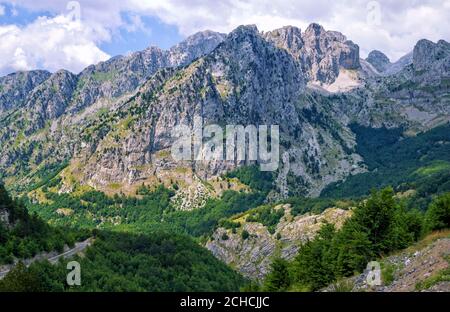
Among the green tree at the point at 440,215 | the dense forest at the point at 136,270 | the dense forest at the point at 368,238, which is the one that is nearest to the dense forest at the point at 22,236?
the dense forest at the point at 136,270

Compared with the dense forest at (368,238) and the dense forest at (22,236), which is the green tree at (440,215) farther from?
the dense forest at (22,236)

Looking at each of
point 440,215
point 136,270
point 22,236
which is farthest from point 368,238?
point 22,236

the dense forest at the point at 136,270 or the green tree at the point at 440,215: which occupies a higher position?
the green tree at the point at 440,215

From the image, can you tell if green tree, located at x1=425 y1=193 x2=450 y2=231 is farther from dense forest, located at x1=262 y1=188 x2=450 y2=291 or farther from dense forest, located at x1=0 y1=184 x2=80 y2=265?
dense forest, located at x1=0 y1=184 x2=80 y2=265

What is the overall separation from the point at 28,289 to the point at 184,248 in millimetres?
98985

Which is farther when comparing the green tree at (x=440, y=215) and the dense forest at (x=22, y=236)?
the dense forest at (x=22, y=236)

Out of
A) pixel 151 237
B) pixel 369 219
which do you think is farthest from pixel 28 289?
pixel 151 237

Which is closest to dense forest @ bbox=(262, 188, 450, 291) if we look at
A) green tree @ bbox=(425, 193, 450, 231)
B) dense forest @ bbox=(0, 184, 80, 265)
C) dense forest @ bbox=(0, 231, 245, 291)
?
green tree @ bbox=(425, 193, 450, 231)

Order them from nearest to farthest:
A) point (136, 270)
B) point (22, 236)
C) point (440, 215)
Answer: point (440, 215) < point (22, 236) < point (136, 270)

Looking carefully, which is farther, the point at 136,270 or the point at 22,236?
the point at 136,270

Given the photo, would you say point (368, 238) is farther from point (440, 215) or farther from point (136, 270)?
point (136, 270)

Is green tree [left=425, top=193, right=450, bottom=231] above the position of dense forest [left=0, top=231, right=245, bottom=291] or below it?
above
